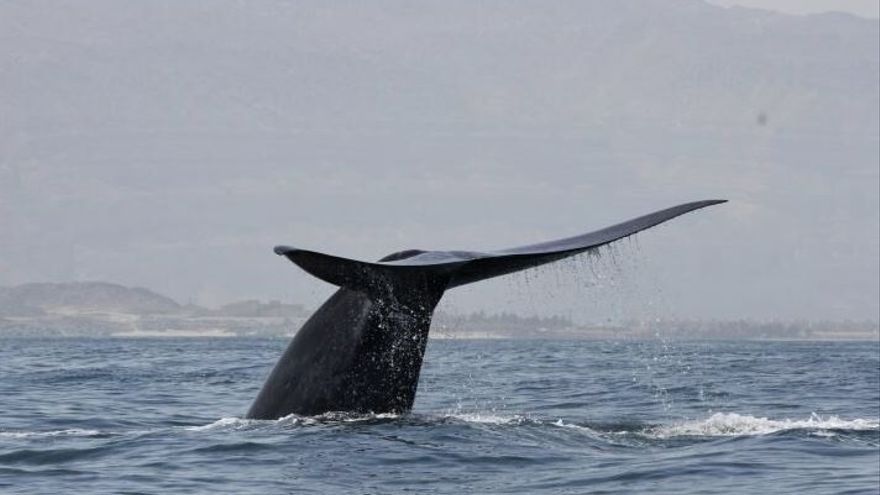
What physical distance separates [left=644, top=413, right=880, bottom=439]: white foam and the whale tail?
2.86 metres

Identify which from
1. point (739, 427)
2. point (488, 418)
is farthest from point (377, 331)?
point (739, 427)

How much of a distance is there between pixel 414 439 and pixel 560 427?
7.00 feet

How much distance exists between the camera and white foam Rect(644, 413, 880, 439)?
13.9 meters

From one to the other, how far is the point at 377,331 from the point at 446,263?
38.0 inches

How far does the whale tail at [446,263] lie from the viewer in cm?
1106

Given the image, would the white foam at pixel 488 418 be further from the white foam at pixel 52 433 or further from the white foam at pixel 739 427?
the white foam at pixel 52 433

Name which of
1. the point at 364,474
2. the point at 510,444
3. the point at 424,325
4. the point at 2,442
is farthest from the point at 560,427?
the point at 2,442

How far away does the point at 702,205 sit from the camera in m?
11.1

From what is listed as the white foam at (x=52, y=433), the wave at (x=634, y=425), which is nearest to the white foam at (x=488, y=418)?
the wave at (x=634, y=425)

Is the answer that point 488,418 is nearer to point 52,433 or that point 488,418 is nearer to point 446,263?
point 446,263

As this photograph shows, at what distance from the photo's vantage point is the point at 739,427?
14.5 metres

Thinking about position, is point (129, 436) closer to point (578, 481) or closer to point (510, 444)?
point (510, 444)

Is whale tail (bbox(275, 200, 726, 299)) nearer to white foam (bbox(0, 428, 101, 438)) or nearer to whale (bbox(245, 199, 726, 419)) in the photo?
whale (bbox(245, 199, 726, 419))

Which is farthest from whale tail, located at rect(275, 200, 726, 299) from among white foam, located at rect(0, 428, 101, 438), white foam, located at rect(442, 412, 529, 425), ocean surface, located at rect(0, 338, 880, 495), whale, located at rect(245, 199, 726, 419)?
white foam, located at rect(0, 428, 101, 438)
